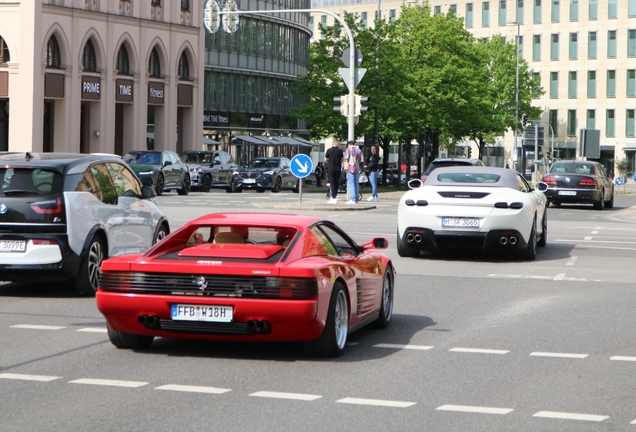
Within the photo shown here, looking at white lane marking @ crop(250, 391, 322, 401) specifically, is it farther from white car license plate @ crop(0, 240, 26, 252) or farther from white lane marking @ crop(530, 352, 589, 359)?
white car license plate @ crop(0, 240, 26, 252)

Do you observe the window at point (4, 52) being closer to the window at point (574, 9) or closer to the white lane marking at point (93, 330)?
the white lane marking at point (93, 330)

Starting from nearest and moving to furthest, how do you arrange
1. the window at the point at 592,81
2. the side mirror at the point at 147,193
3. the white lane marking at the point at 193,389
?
1. the white lane marking at the point at 193,389
2. the side mirror at the point at 147,193
3. the window at the point at 592,81

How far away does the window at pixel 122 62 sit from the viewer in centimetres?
5988

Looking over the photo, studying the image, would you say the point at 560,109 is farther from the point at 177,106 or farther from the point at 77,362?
the point at 77,362

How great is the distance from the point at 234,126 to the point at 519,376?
7143 cm

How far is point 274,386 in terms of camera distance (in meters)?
7.96

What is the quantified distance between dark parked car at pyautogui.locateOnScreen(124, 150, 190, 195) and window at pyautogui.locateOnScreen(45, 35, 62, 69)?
11.0 m

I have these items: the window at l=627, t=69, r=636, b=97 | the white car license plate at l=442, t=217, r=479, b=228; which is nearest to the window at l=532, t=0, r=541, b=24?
the window at l=627, t=69, r=636, b=97

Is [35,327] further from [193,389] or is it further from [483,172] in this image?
[483,172]

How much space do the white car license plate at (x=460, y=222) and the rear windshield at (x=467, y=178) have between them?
1185 mm

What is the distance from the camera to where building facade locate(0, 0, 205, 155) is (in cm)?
5312

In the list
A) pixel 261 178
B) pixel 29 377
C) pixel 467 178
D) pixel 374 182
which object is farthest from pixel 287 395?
pixel 261 178

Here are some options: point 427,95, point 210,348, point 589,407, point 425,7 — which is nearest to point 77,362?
point 210,348

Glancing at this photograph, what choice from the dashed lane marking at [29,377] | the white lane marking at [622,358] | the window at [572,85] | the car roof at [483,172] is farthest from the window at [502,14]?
the dashed lane marking at [29,377]
